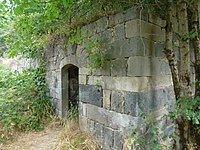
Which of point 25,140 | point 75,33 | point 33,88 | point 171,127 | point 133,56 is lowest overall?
point 25,140

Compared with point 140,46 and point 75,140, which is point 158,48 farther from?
point 75,140

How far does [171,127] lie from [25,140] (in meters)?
2.56

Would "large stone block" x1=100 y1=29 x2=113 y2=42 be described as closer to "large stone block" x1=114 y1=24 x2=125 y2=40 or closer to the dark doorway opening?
"large stone block" x1=114 y1=24 x2=125 y2=40

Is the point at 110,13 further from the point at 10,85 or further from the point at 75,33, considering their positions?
the point at 10,85

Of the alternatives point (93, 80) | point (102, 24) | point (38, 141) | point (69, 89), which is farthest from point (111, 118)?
point (69, 89)

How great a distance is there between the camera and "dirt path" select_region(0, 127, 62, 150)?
10.3 feet

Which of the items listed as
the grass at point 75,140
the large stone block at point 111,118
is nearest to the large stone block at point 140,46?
the large stone block at point 111,118

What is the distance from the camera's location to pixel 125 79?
90.0 inches

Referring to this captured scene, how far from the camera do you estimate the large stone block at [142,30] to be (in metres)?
2.16

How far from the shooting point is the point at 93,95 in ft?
9.39

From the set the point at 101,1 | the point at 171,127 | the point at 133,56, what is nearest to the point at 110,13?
the point at 101,1

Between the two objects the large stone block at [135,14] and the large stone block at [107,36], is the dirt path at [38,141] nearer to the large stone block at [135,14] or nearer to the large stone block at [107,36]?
the large stone block at [107,36]

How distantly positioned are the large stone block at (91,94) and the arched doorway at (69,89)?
841 millimetres

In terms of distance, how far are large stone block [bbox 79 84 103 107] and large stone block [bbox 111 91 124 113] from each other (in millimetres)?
274
